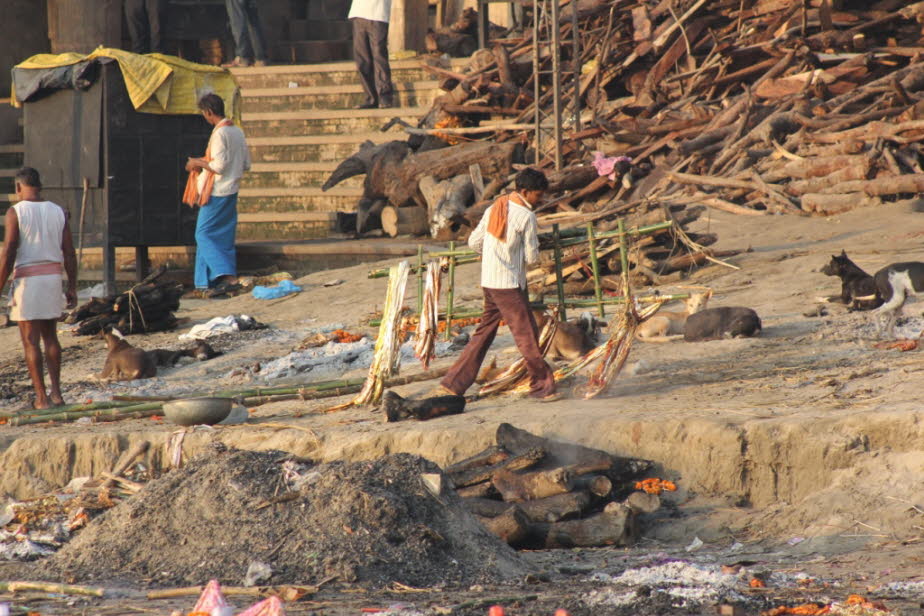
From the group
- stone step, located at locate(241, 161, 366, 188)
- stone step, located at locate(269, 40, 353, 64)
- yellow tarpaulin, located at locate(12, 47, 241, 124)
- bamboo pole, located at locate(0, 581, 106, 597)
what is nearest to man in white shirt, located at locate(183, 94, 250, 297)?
yellow tarpaulin, located at locate(12, 47, 241, 124)

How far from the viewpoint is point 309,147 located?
57.3 feet

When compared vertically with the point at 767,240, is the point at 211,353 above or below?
Result: below

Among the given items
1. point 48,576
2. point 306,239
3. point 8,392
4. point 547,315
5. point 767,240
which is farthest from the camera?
point 306,239

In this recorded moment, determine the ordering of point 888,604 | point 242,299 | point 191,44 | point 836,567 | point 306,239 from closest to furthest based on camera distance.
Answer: point 888,604 → point 836,567 → point 242,299 → point 306,239 → point 191,44

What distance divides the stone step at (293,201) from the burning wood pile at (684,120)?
377 millimetres

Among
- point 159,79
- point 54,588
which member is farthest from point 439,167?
point 54,588

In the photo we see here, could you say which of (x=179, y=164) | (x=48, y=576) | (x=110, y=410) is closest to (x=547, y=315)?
(x=110, y=410)

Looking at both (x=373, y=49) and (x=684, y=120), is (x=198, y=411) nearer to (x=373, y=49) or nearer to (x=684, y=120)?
(x=684, y=120)

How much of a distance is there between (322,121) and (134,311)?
249 inches

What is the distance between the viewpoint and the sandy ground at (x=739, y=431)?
6152mm

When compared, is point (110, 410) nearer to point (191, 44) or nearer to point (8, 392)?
point (8, 392)

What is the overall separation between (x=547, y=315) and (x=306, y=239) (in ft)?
26.1

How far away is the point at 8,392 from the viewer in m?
10.7

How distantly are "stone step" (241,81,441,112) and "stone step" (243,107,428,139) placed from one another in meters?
0.22
